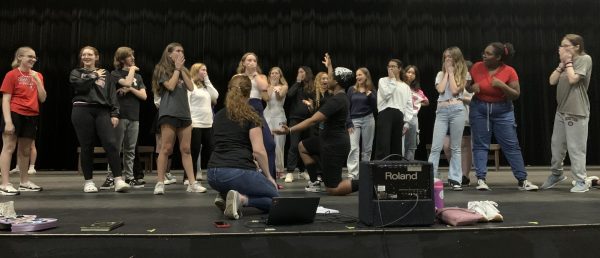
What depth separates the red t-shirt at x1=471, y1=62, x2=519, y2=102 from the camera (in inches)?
167

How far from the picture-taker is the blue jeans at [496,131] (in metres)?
4.30

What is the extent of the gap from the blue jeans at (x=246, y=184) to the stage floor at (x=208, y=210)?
0.33 ft

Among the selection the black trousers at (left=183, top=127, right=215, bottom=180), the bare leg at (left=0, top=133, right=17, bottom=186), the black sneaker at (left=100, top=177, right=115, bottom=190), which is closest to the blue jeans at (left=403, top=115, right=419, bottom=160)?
the black trousers at (left=183, top=127, right=215, bottom=180)

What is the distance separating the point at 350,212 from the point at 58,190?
10.3 feet

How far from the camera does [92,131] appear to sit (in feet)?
13.9

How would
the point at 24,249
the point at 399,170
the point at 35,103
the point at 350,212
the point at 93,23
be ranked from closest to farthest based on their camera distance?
the point at 24,249
the point at 399,170
the point at 350,212
the point at 35,103
the point at 93,23

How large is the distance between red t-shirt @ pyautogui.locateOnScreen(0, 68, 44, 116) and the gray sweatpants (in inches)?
193

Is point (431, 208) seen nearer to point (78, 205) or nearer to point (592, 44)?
point (78, 205)

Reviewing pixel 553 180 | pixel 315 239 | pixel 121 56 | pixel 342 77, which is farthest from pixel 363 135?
Answer: pixel 315 239

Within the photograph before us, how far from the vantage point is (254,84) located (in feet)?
14.7

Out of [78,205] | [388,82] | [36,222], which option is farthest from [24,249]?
[388,82]

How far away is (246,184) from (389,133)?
2298 mm

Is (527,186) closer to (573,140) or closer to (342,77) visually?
(573,140)

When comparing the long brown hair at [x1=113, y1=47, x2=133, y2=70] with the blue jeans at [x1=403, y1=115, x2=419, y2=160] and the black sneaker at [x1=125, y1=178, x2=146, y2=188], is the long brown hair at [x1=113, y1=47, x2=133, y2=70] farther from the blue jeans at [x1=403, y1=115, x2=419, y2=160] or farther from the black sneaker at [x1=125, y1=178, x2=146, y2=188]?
the blue jeans at [x1=403, y1=115, x2=419, y2=160]
